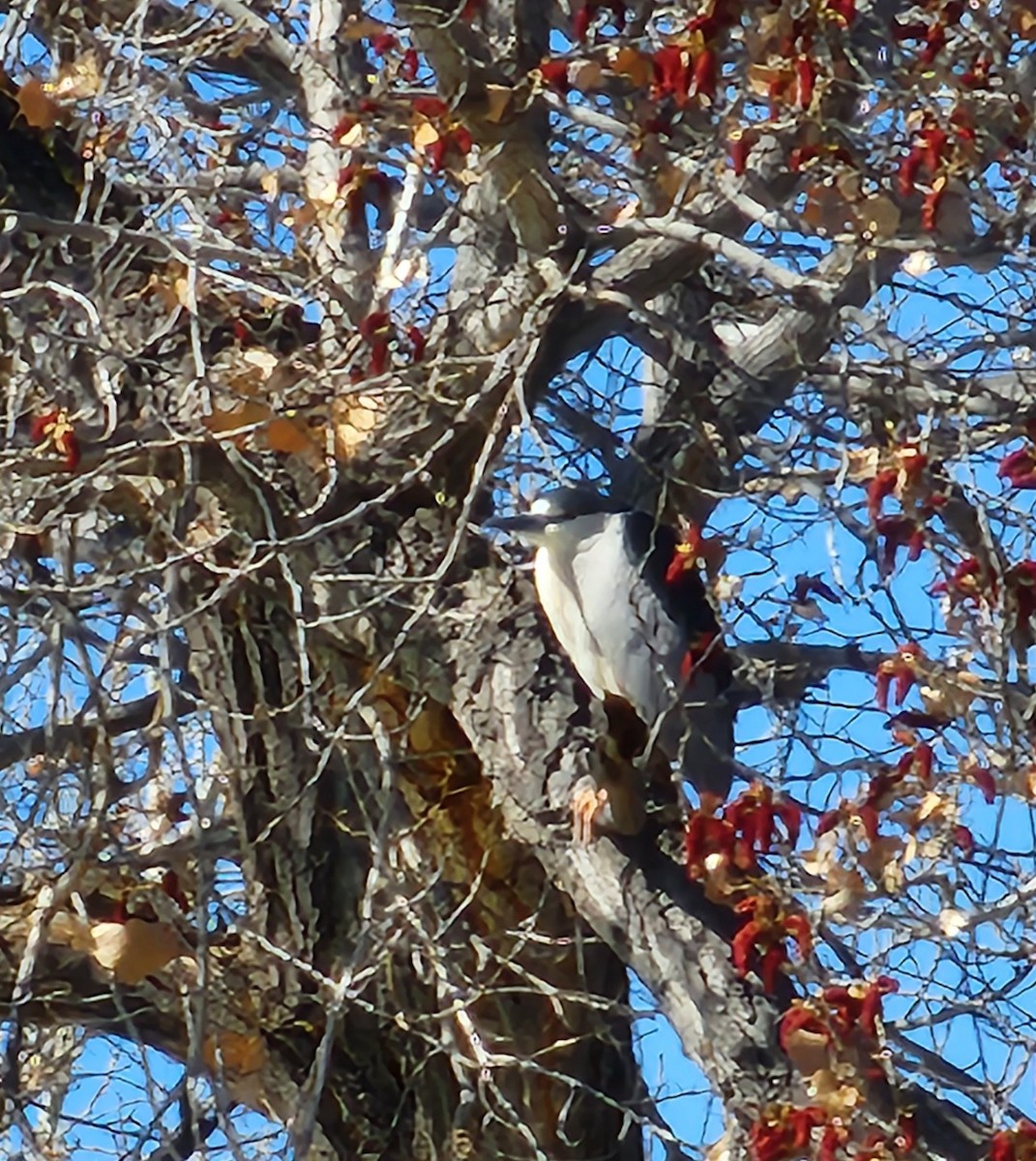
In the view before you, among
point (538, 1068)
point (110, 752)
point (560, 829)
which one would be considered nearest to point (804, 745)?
point (560, 829)

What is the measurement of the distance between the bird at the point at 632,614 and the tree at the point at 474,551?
0.09 m

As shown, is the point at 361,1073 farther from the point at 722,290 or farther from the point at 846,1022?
the point at 722,290

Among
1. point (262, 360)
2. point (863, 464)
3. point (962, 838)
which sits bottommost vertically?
point (962, 838)

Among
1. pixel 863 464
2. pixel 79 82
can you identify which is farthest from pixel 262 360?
pixel 863 464

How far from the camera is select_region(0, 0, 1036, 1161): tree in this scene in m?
3.41

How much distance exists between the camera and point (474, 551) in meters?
4.20

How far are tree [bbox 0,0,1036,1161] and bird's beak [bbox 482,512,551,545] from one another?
8 centimetres

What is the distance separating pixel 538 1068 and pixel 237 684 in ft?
3.49

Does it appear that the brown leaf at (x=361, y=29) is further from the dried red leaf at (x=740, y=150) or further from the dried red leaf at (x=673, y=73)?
the dried red leaf at (x=740, y=150)

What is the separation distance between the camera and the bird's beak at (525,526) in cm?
430

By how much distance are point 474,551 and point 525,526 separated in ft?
0.49

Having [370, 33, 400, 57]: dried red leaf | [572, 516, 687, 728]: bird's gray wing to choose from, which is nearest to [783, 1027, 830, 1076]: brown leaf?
[572, 516, 687, 728]: bird's gray wing

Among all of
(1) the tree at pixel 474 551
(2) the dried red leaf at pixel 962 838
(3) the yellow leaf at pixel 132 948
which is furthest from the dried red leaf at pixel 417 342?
(2) the dried red leaf at pixel 962 838

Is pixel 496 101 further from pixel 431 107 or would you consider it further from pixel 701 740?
pixel 701 740
